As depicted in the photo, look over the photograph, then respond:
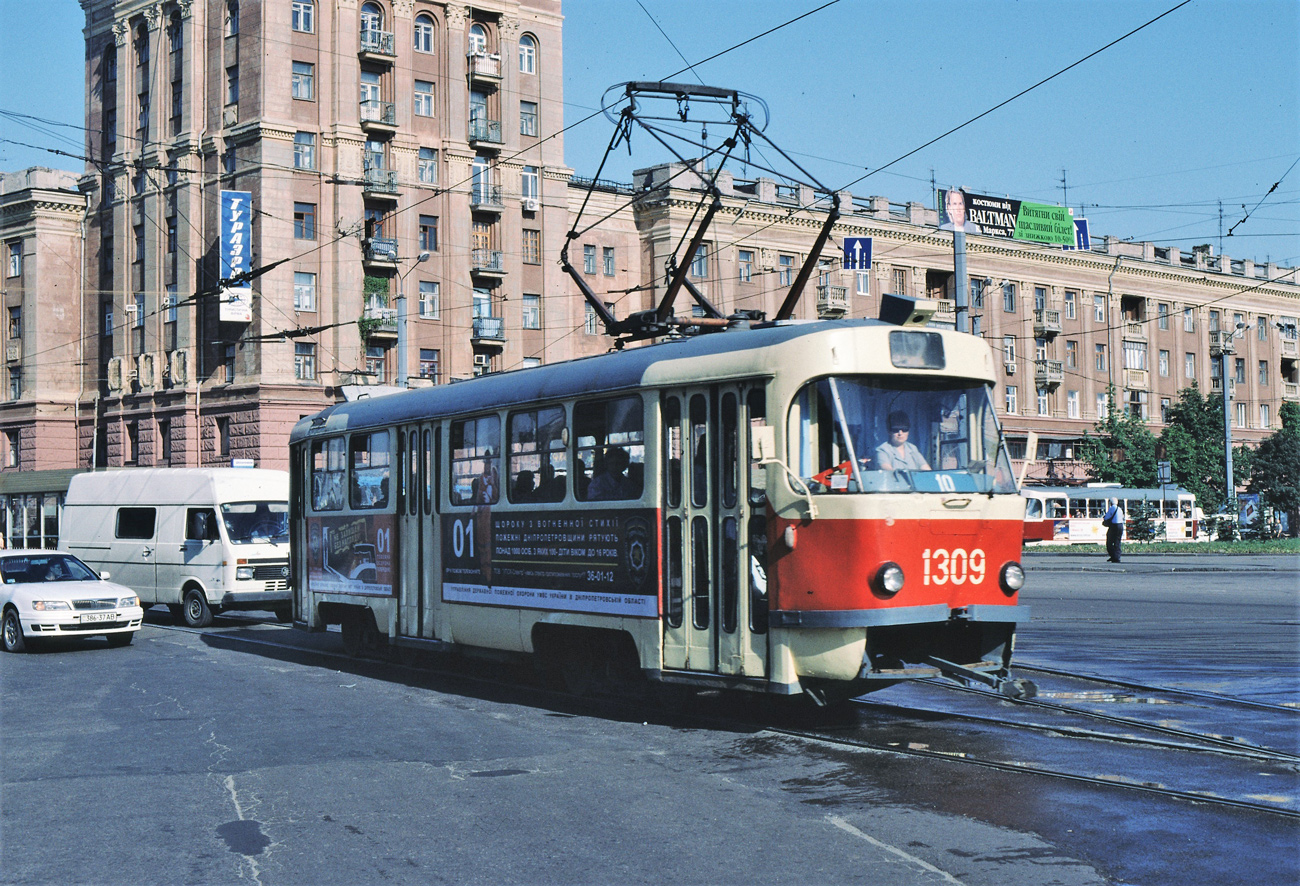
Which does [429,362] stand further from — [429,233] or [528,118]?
[528,118]

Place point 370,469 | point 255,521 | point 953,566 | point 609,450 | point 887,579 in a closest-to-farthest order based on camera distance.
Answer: point 887,579 → point 953,566 → point 609,450 → point 370,469 → point 255,521

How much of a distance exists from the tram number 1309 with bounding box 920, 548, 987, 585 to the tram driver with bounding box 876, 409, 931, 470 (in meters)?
0.63

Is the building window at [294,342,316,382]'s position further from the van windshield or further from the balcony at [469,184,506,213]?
the van windshield

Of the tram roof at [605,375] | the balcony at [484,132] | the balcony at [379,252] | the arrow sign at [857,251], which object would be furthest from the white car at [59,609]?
the balcony at [484,132]

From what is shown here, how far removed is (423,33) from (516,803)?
163ft

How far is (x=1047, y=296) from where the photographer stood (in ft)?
235

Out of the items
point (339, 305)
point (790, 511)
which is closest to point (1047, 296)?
point (339, 305)

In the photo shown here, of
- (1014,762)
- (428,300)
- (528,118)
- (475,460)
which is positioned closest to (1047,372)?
(528,118)

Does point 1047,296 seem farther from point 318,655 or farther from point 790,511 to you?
point 790,511

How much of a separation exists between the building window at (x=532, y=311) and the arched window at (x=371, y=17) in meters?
11.7

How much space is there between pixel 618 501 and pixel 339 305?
135 ft

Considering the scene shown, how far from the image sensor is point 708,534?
1076 cm

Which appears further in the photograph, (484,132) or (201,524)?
(484,132)

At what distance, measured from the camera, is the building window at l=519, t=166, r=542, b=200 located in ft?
185
